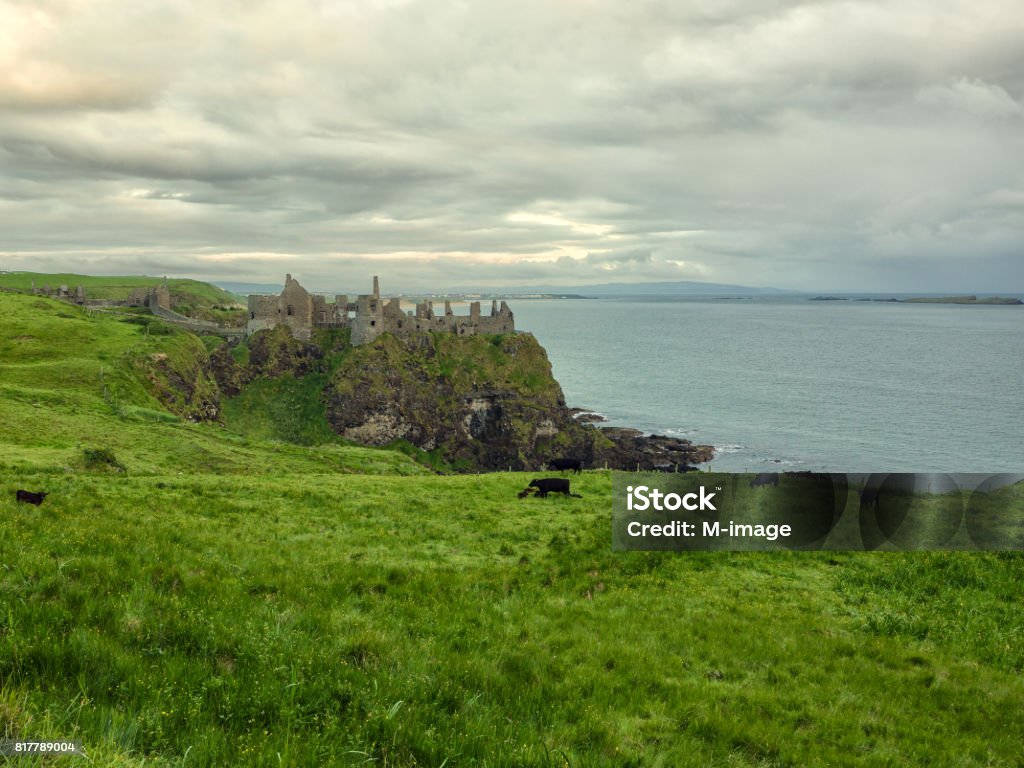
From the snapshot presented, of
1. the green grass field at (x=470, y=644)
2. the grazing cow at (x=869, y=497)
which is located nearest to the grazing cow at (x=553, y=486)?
the green grass field at (x=470, y=644)

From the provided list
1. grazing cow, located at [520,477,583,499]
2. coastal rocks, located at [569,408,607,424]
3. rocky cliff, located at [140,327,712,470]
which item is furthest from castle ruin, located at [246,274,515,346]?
grazing cow, located at [520,477,583,499]

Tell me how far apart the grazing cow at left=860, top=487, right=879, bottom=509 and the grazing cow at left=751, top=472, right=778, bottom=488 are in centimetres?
361

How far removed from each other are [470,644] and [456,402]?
110 m

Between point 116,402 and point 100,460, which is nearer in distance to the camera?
point 100,460

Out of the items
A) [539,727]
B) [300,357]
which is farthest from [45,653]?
[300,357]

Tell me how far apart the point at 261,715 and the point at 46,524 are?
10.9 metres

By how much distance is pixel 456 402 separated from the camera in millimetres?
120500

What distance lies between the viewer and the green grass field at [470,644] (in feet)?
23.7

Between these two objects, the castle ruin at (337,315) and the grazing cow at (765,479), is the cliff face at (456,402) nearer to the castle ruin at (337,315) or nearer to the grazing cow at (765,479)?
the castle ruin at (337,315)

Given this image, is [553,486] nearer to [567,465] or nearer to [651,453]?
[567,465]

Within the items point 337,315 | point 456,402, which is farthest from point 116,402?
point 337,315

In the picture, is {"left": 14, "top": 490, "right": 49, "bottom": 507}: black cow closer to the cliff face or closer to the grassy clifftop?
the grassy clifftop

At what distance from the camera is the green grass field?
23.7 ft

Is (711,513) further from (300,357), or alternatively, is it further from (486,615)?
(300,357)
